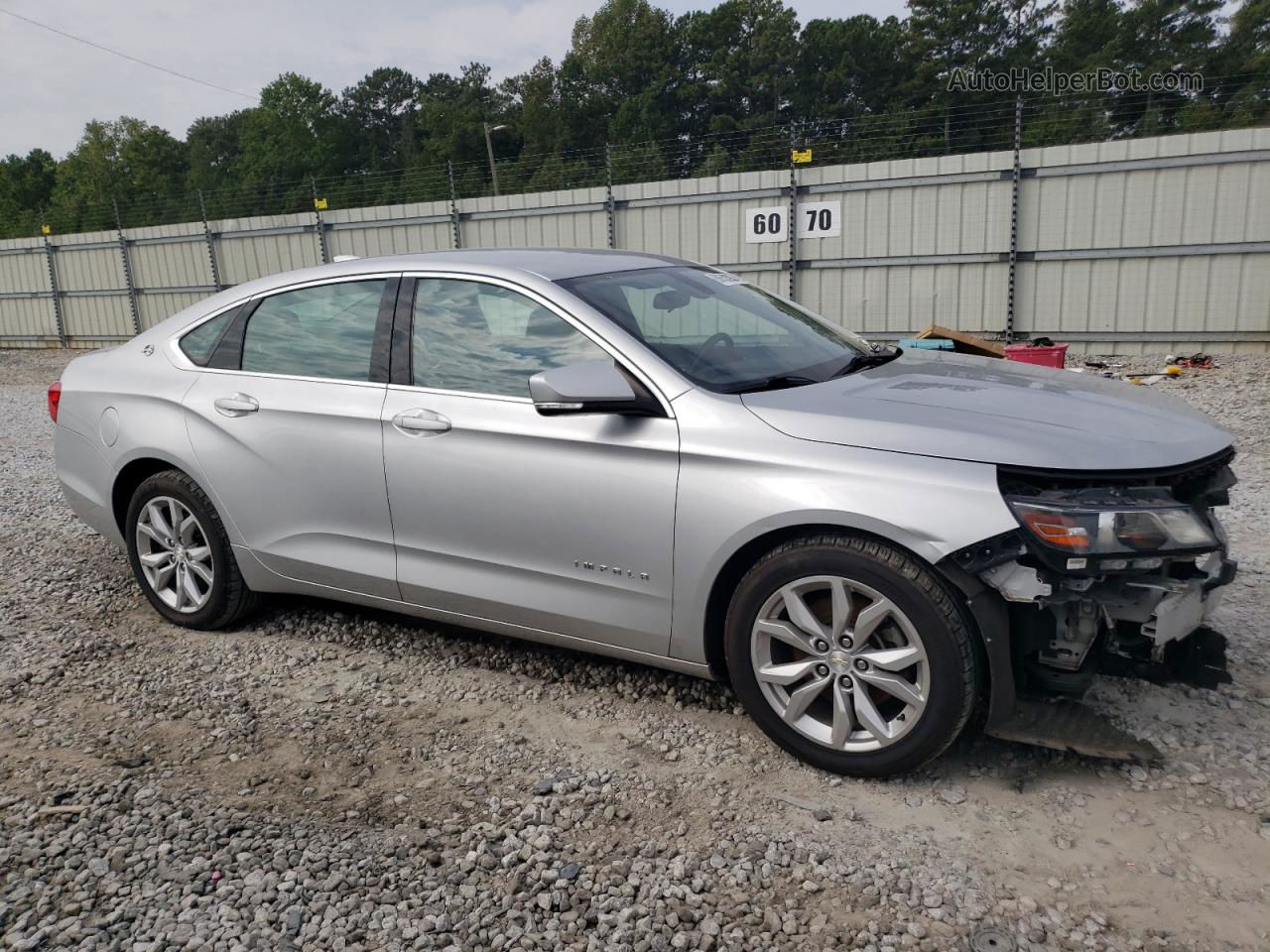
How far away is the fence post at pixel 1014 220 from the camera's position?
12578 millimetres

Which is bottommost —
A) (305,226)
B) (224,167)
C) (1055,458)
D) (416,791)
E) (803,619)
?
(416,791)

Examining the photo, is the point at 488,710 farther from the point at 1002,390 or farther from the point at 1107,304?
the point at 1107,304

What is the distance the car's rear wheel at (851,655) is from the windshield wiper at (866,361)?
0.87 meters

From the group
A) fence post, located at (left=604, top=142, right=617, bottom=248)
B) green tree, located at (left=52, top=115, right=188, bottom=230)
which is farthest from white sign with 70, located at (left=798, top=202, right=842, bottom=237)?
green tree, located at (left=52, top=115, right=188, bottom=230)

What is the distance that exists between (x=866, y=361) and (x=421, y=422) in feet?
5.51

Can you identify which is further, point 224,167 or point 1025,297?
point 224,167

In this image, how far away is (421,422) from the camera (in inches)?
137

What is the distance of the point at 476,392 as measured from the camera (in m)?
3.44

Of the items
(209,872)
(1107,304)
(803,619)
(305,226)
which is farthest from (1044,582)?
(305,226)

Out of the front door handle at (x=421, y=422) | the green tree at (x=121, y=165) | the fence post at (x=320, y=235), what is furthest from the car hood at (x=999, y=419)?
the green tree at (x=121, y=165)

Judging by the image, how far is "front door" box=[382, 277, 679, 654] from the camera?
310 centimetres

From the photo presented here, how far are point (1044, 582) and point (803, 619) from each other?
67cm

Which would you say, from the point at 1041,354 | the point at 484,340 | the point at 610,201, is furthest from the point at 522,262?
the point at 610,201

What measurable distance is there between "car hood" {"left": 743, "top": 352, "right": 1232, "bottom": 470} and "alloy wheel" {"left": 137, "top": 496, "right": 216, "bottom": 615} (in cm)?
261
